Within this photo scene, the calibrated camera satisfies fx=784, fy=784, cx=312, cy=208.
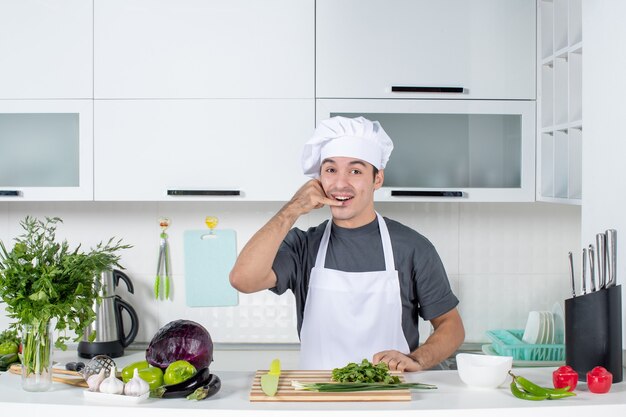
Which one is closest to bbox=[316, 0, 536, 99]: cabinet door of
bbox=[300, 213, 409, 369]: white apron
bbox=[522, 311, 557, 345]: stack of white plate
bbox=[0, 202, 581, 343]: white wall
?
bbox=[0, 202, 581, 343]: white wall

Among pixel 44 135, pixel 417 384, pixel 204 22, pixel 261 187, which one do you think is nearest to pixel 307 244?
pixel 261 187

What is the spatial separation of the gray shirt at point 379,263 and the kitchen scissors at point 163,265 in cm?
100

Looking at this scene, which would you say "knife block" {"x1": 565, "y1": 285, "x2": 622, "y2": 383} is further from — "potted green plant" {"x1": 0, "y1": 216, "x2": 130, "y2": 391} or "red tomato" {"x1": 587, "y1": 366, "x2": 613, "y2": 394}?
"potted green plant" {"x1": 0, "y1": 216, "x2": 130, "y2": 391}

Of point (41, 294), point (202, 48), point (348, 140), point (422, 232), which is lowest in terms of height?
point (41, 294)

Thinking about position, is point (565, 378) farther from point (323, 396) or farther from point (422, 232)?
point (422, 232)

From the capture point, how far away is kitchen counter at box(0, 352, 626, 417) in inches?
65.1

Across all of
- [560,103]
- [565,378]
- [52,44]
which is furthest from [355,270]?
[52,44]

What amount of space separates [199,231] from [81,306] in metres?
1.52

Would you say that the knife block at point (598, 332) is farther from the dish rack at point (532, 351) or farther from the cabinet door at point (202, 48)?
the cabinet door at point (202, 48)

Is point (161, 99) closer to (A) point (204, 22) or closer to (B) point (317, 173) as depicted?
(A) point (204, 22)

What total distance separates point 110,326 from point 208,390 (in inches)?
57.3

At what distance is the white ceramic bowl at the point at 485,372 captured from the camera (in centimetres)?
181

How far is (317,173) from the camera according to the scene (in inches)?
99.6

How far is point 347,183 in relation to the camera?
238cm
